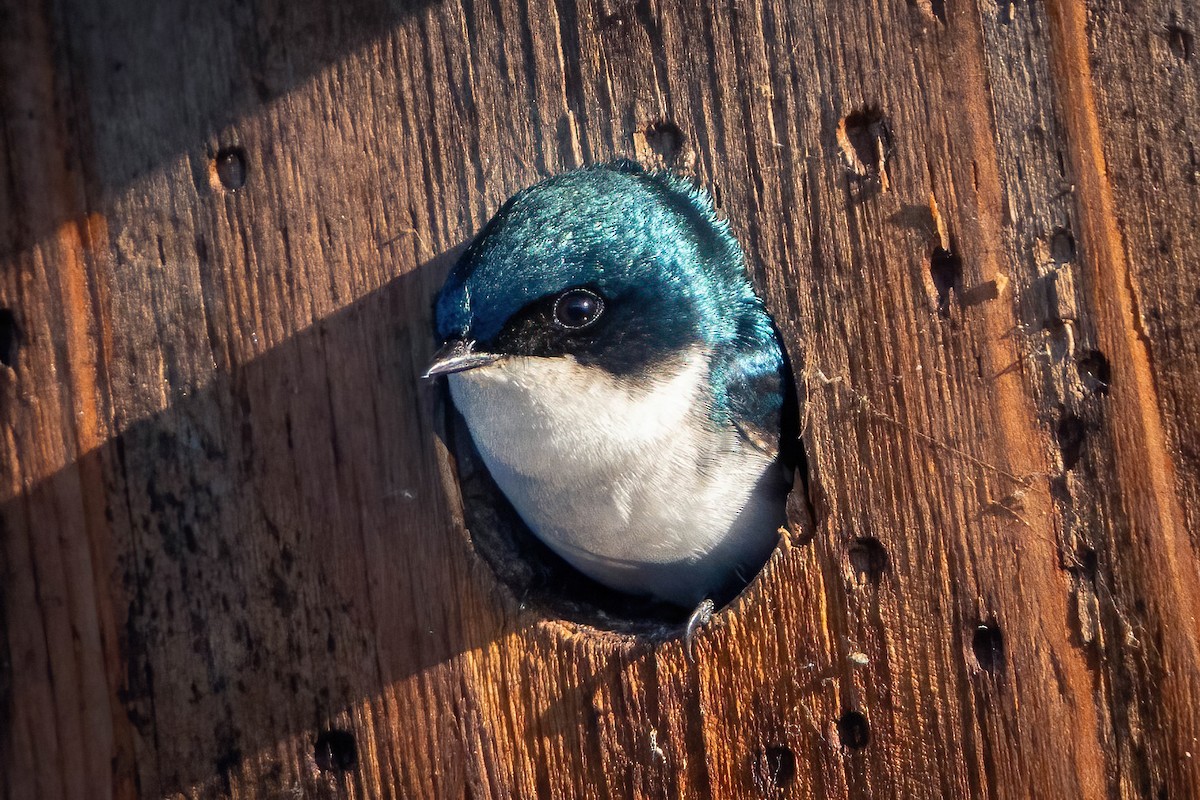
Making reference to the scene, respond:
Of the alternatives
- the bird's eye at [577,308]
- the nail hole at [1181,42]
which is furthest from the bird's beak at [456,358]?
the nail hole at [1181,42]

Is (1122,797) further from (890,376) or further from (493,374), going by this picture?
(493,374)

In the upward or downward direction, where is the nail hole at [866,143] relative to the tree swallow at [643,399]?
upward

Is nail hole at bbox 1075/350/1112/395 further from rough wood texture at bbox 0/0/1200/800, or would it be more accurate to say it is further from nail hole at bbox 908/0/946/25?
nail hole at bbox 908/0/946/25

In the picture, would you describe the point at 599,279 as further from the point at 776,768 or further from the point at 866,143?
the point at 776,768

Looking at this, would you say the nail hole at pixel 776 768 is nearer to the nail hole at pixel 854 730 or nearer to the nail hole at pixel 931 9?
the nail hole at pixel 854 730

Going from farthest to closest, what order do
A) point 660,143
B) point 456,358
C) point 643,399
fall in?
1. point 643,399
2. point 660,143
3. point 456,358

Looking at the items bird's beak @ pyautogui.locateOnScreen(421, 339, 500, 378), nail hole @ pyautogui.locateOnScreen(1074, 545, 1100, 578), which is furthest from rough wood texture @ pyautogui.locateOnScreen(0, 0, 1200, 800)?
bird's beak @ pyautogui.locateOnScreen(421, 339, 500, 378)

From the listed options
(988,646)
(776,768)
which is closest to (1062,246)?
(988,646)
